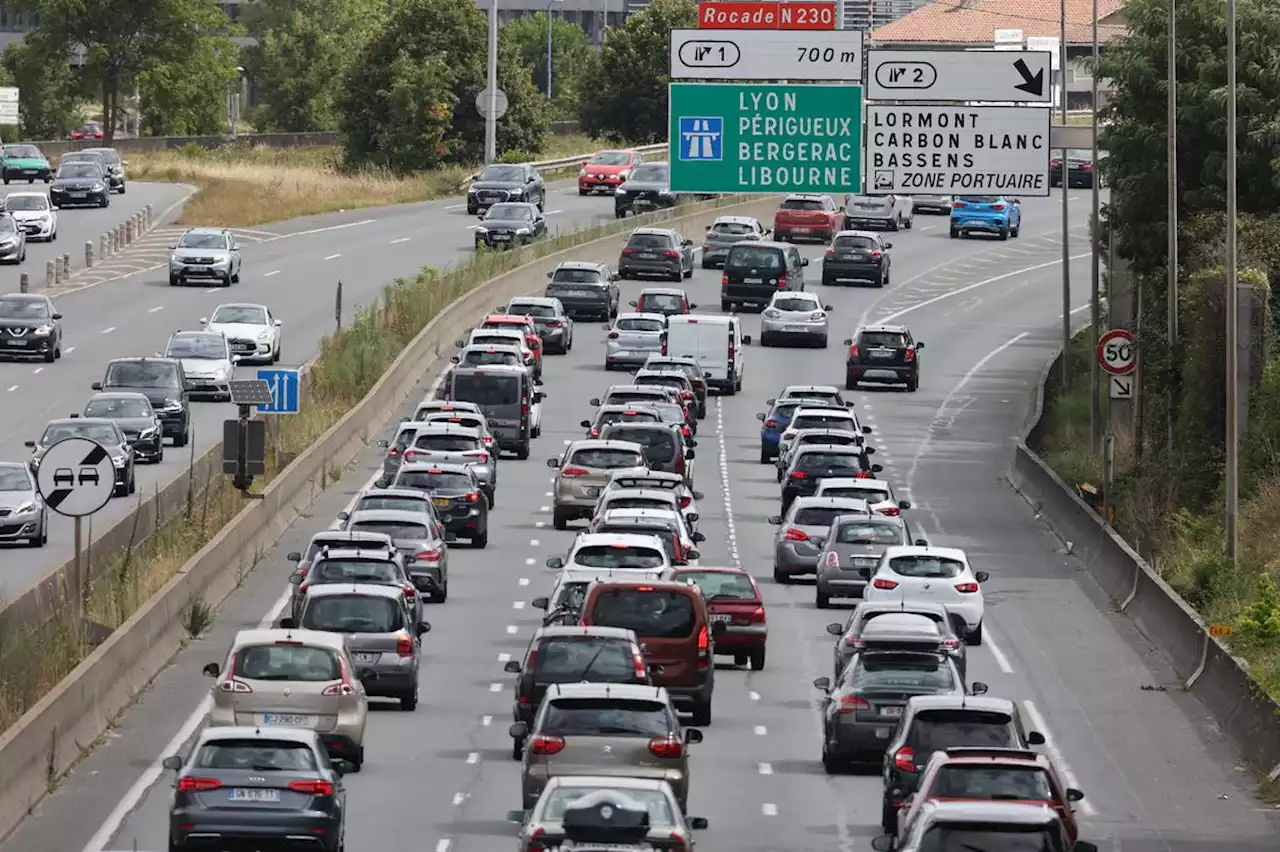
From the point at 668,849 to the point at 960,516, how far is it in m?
31.6

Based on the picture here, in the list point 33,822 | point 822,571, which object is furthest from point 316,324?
point 33,822

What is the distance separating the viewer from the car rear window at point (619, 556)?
32062 mm

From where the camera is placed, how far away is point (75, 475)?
25469mm

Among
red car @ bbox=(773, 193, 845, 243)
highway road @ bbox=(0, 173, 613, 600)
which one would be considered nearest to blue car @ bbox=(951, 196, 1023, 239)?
red car @ bbox=(773, 193, 845, 243)

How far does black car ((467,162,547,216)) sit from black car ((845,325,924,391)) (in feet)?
94.2

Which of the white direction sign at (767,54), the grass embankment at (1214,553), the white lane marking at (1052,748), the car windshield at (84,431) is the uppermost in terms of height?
the white direction sign at (767,54)

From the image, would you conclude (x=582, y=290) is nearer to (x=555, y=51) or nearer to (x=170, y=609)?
(x=170, y=609)

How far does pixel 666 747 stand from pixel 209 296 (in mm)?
51961

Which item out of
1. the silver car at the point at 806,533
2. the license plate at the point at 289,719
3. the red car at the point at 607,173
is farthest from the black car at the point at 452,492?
the red car at the point at 607,173

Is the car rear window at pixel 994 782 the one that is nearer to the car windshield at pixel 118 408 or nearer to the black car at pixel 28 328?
the car windshield at pixel 118 408

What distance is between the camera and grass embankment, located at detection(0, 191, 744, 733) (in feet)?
87.5

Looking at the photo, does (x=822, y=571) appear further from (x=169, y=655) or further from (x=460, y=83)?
(x=460, y=83)

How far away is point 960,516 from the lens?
48750mm

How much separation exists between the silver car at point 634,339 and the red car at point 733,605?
31.3 metres
